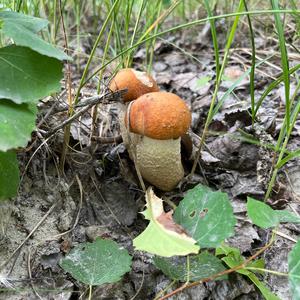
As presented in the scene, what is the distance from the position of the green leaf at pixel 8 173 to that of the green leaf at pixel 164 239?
463 mm

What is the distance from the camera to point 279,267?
4.88 ft

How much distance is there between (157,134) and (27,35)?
24.4 inches

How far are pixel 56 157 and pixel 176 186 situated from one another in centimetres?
58

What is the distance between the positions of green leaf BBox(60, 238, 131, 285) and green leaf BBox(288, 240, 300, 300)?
0.50 metres

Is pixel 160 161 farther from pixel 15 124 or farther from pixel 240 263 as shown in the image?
pixel 15 124

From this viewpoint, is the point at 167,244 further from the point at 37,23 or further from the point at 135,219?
the point at 37,23

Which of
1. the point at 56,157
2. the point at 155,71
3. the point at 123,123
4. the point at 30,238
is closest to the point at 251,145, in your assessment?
the point at 123,123

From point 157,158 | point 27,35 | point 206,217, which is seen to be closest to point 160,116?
point 157,158

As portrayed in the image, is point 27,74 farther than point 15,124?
Yes

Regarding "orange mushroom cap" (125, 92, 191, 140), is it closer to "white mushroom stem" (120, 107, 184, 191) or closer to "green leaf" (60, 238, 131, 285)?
"white mushroom stem" (120, 107, 184, 191)

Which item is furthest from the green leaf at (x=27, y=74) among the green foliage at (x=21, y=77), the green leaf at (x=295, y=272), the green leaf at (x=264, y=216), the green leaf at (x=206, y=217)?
the green leaf at (x=295, y=272)

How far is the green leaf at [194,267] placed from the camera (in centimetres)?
125

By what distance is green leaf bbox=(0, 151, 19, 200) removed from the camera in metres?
1.27

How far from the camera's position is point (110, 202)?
176 centimetres
